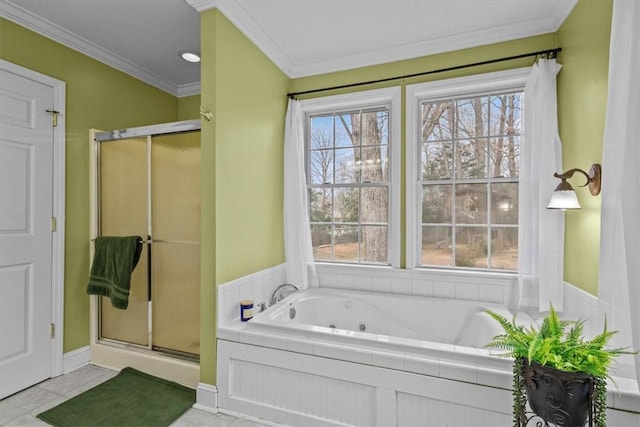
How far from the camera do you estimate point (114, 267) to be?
2.37 metres

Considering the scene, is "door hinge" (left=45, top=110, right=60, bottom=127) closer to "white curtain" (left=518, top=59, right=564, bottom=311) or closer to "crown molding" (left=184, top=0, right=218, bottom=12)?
"crown molding" (left=184, top=0, right=218, bottom=12)

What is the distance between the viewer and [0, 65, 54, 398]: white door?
206cm

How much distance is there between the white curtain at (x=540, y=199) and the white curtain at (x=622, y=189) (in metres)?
0.74

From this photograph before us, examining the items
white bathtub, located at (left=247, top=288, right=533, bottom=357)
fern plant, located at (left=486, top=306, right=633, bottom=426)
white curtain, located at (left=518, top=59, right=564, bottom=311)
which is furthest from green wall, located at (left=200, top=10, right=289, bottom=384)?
white curtain, located at (left=518, top=59, right=564, bottom=311)

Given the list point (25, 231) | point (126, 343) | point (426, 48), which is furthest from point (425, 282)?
point (25, 231)

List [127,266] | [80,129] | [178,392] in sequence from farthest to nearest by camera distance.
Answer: [80,129], [127,266], [178,392]

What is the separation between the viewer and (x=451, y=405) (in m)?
1.50

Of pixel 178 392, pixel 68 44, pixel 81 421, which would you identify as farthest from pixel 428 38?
pixel 81 421

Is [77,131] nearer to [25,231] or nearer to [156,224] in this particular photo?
[25,231]

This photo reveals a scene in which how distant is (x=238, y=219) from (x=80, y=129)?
1.53 meters

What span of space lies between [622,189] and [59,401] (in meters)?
3.23

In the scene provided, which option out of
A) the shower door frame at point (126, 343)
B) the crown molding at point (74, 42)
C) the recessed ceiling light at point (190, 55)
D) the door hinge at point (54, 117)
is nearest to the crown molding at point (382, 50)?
the recessed ceiling light at point (190, 55)

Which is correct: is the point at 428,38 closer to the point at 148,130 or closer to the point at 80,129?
the point at 148,130

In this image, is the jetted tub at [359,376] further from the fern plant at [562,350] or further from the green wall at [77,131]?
the green wall at [77,131]
